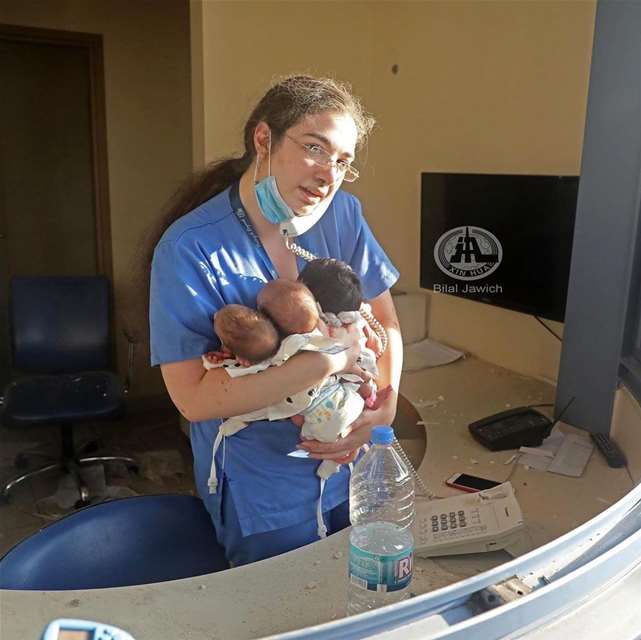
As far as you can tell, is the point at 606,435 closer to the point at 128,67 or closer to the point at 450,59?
the point at 450,59

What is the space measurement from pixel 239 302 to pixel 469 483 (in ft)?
2.17

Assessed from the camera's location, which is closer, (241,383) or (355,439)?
(241,383)

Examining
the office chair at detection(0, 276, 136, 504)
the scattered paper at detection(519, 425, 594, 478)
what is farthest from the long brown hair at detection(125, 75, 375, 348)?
the office chair at detection(0, 276, 136, 504)

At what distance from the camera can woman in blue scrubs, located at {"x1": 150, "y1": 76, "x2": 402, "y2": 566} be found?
0.90 m

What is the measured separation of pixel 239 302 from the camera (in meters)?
0.96

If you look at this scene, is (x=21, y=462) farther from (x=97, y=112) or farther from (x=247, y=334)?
(x=247, y=334)

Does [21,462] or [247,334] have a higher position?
[247,334]

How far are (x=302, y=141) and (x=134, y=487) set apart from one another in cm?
208

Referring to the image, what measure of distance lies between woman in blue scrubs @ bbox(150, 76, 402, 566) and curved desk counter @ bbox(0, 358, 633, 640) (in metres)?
0.10

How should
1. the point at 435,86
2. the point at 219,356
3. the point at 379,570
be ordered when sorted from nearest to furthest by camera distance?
the point at 379,570 < the point at 219,356 < the point at 435,86

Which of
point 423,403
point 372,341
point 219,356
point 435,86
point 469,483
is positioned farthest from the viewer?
point 435,86

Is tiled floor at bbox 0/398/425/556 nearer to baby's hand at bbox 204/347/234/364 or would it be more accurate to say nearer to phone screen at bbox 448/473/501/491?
phone screen at bbox 448/473/501/491

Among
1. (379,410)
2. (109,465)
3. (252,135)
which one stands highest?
(252,135)

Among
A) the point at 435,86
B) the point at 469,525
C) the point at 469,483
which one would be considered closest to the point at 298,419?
the point at 469,525
